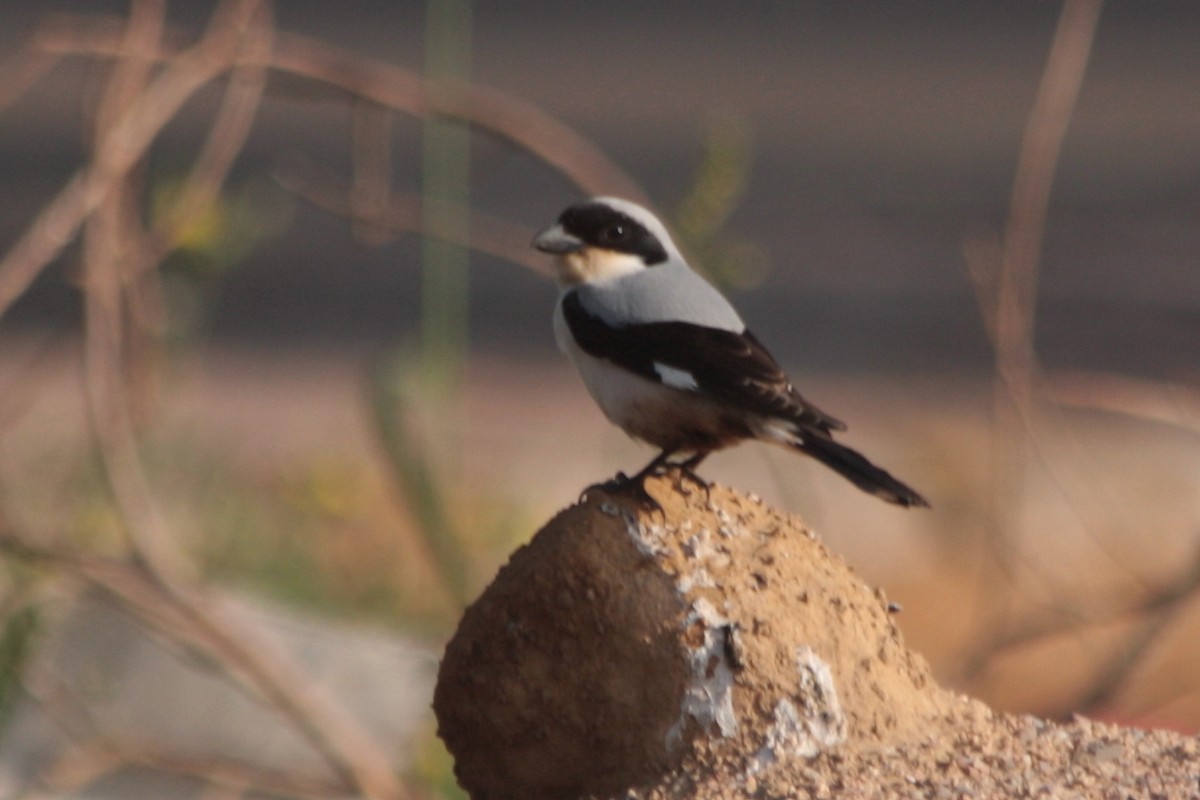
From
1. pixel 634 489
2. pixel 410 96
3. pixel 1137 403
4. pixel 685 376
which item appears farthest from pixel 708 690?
pixel 1137 403

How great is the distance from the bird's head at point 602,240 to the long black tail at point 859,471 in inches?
25.7

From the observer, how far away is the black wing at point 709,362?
3531mm

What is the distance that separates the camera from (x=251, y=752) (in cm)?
552

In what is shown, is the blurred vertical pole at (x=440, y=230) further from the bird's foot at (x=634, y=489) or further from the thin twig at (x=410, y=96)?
the bird's foot at (x=634, y=489)

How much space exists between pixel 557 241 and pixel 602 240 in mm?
94

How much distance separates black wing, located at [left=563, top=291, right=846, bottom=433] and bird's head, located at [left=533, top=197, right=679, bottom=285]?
31cm

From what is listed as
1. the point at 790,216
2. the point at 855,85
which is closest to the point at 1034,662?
the point at 790,216

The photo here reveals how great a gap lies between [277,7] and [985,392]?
8305 millimetres

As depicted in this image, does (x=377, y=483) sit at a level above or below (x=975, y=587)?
above

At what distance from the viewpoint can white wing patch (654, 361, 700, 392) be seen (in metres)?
3.53

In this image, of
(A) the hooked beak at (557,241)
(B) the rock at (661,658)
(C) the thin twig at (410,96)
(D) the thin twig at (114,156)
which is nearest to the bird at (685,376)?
(A) the hooked beak at (557,241)

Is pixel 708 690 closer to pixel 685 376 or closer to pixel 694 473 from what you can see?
pixel 694 473

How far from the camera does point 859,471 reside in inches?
133

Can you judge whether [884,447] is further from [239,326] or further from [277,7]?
[277,7]
